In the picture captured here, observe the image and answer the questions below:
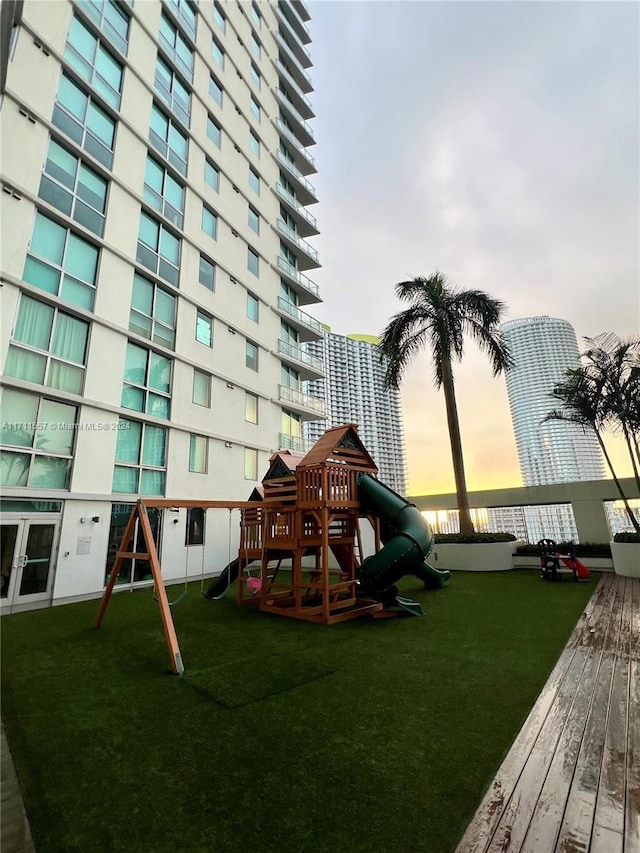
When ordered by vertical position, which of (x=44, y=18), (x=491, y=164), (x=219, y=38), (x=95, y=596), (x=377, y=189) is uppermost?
(x=219, y=38)

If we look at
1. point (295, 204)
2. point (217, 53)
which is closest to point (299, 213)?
point (295, 204)

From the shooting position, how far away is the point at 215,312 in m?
15.5

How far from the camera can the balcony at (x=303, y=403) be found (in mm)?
18956

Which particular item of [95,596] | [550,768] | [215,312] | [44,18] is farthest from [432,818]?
[44,18]

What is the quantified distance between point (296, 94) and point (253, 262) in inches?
635

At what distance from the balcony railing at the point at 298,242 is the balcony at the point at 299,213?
3.68 ft

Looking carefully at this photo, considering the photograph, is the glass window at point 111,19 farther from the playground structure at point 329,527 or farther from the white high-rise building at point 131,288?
the playground structure at point 329,527

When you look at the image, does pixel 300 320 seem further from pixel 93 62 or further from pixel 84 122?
pixel 93 62

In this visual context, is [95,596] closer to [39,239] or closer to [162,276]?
[39,239]

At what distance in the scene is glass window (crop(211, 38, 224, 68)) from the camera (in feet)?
58.7

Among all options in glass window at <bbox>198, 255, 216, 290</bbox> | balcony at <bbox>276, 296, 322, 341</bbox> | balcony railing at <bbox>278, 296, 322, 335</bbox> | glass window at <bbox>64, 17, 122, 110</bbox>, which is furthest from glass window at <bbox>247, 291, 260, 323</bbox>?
glass window at <bbox>64, 17, 122, 110</bbox>

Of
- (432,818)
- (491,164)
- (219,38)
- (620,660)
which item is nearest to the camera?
(432,818)

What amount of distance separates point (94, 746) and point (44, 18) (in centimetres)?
1768

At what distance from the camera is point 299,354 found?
67.5 feet
